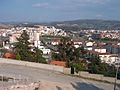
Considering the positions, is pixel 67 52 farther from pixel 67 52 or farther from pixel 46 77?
pixel 46 77

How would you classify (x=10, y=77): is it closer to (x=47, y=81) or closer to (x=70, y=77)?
(x=47, y=81)

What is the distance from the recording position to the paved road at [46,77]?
2127 centimetres

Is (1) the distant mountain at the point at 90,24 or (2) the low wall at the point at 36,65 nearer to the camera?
(2) the low wall at the point at 36,65

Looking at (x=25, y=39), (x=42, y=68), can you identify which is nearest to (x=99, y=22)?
(x=25, y=39)

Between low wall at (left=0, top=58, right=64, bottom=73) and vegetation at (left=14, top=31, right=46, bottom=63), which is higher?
vegetation at (left=14, top=31, right=46, bottom=63)

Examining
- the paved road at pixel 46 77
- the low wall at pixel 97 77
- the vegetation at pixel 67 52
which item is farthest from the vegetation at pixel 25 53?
the low wall at pixel 97 77

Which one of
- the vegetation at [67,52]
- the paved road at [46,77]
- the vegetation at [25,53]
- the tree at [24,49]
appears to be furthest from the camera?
the vegetation at [67,52]

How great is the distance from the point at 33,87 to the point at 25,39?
60.1ft

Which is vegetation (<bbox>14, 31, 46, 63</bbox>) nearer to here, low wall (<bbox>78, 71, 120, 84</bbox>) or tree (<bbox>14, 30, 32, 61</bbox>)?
tree (<bbox>14, 30, 32, 61</bbox>)

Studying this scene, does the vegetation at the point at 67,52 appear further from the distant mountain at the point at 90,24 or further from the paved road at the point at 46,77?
the distant mountain at the point at 90,24

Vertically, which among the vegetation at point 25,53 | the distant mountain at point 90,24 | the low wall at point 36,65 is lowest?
the low wall at point 36,65

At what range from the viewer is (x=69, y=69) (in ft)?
83.5

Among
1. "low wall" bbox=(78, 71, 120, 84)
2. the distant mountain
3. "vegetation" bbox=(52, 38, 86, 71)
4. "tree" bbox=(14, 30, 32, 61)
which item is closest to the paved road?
"low wall" bbox=(78, 71, 120, 84)

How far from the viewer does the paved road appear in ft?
69.8
